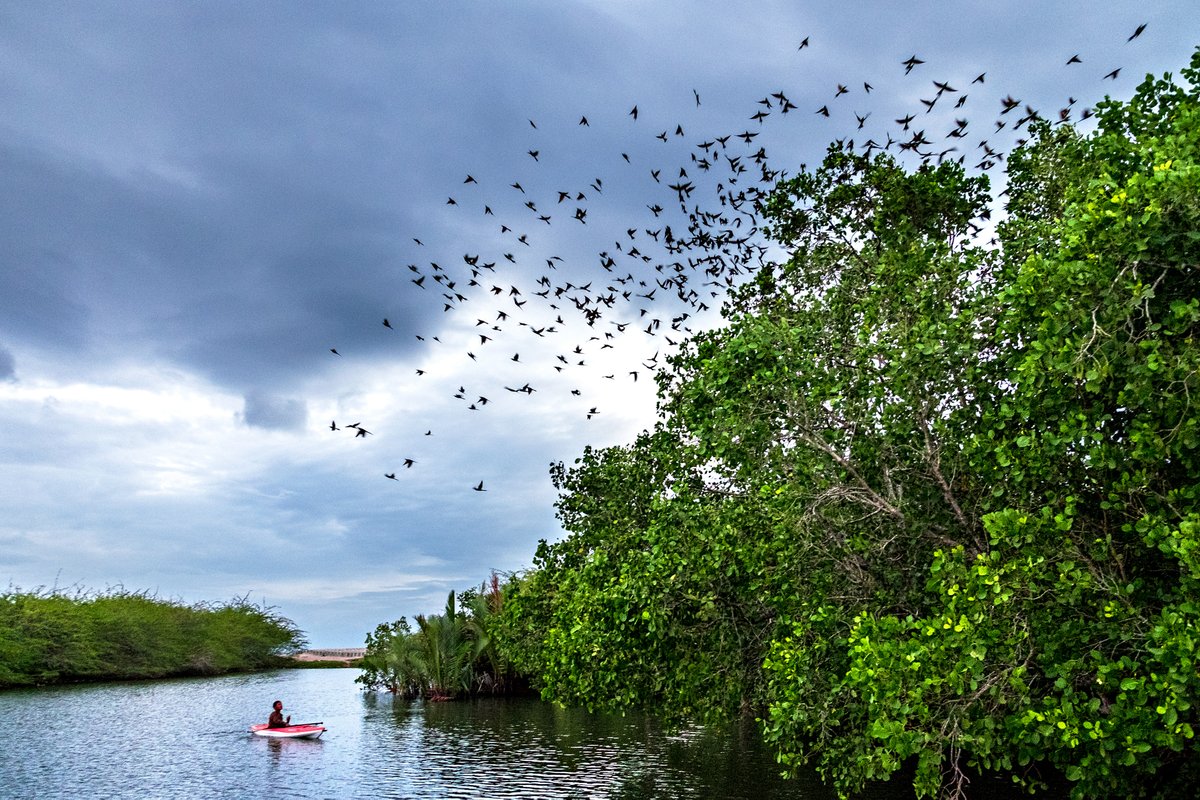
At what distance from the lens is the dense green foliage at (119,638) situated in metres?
55.9

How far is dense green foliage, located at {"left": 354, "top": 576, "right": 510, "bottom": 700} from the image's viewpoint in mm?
50219

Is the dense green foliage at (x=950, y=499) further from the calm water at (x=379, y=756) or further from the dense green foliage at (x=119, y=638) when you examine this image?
the dense green foliage at (x=119, y=638)

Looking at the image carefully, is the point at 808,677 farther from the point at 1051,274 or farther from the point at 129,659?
the point at 129,659

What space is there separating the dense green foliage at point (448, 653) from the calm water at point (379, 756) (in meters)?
4.78

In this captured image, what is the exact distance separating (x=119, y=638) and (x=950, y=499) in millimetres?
68770

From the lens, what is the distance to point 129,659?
6744 centimetres

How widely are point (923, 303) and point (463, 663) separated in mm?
43001

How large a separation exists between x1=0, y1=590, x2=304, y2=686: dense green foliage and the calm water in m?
11.5

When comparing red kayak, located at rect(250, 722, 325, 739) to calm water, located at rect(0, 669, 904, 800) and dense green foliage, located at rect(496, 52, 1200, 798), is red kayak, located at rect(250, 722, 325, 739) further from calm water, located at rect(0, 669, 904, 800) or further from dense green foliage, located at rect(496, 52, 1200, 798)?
dense green foliage, located at rect(496, 52, 1200, 798)

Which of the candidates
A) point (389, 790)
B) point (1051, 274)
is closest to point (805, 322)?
point (1051, 274)

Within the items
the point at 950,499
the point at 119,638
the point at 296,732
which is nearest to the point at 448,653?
the point at 296,732

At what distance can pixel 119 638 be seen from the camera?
6606 cm

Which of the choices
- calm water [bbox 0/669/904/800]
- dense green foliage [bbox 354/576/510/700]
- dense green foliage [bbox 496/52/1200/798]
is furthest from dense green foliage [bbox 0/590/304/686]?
dense green foliage [bbox 496/52/1200/798]

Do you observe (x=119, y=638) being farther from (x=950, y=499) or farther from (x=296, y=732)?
(x=950, y=499)
